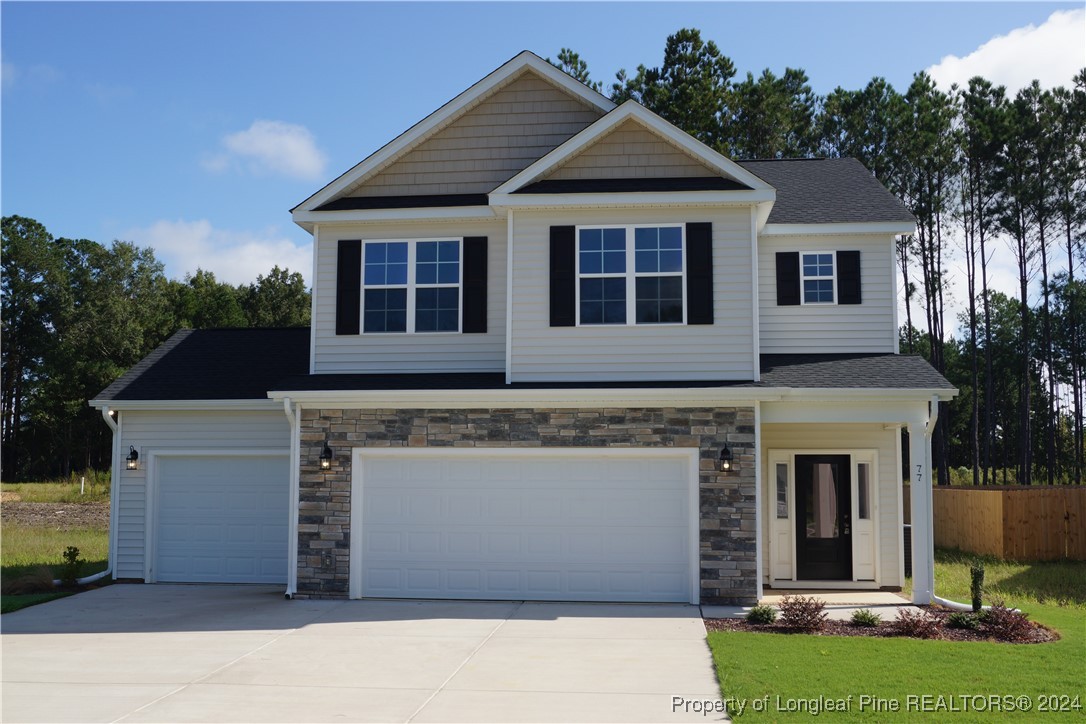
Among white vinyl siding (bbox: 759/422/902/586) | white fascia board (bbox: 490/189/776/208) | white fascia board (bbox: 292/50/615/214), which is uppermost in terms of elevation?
white fascia board (bbox: 292/50/615/214)

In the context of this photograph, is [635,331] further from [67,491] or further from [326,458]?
[67,491]

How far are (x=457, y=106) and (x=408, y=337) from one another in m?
3.57

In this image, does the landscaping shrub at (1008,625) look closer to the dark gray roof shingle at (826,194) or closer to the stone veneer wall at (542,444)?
the stone veneer wall at (542,444)

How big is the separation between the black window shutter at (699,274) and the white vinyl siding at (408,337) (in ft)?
8.90

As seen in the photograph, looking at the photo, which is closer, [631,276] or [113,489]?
[631,276]

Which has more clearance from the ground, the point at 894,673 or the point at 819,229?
the point at 819,229

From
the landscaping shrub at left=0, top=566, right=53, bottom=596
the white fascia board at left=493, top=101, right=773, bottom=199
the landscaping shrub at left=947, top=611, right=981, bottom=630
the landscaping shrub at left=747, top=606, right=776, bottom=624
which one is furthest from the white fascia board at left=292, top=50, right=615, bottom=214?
the landscaping shrub at left=947, top=611, right=981, bottom=630

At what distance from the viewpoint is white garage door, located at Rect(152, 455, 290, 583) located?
15.0 metres

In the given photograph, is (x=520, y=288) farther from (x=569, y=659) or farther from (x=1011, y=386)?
(x=1011, y=386)

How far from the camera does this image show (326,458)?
522 inches

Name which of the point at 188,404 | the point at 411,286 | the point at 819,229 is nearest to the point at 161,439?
the point at 188,404

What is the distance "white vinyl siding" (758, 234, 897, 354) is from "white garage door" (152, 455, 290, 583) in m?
7.91

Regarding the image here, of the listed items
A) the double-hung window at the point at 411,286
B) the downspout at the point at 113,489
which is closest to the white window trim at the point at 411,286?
the double-hung window at the point at 411,286

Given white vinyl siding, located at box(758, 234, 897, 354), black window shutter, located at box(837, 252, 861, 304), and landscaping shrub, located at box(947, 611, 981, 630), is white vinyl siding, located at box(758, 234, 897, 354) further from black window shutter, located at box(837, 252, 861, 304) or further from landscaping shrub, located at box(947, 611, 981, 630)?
landscaping shrub, located at box(947, 611, 981, 630)
